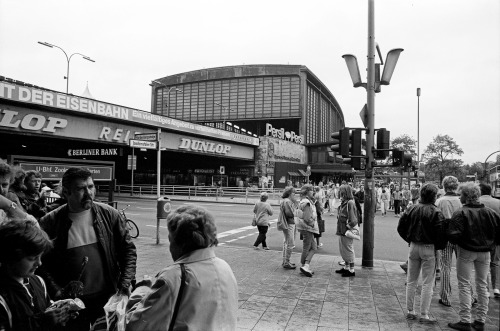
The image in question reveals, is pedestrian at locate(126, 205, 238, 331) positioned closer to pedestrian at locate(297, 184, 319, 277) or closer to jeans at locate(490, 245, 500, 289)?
pedestrian at locate(297, 184, 319, 277)

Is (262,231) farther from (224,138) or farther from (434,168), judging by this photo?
(434,168)

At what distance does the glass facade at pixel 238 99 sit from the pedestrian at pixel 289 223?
51.4 meters

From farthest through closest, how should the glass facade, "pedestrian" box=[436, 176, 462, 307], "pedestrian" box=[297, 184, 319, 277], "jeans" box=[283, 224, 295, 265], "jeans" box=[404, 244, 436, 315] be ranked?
1. the glass facade
2. "jeans" box=[283, 224, 295, 265]
3. "pedestrian" box=[297, 184, 319, 277]
4. "pedestrian" box=[436, 176, 462, 307]
5. "jeans" box=[404, 244, 436, 315]

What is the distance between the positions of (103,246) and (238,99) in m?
64.5

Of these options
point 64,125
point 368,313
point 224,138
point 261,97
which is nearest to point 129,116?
point 64,125

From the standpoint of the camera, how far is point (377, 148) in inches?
322

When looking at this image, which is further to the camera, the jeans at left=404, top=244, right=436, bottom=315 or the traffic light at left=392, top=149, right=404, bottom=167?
the traffic light at left=392, top=149, right=404, bottom=167

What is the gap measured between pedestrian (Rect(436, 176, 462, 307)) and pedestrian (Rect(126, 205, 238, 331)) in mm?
4568

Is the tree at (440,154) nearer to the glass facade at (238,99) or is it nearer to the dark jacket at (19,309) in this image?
the glass facade at (238,99)

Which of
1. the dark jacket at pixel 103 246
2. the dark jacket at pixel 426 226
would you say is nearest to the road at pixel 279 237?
the dark jacket at pixel 426 226

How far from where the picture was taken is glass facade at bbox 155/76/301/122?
62.7 m

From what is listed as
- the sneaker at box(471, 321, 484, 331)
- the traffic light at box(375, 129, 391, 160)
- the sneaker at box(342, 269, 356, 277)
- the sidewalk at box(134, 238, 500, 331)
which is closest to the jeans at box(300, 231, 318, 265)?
the sidewalk at box(134, 238, 500, 331)

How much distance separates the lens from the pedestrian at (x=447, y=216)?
532 cm

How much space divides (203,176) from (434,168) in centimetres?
4212
